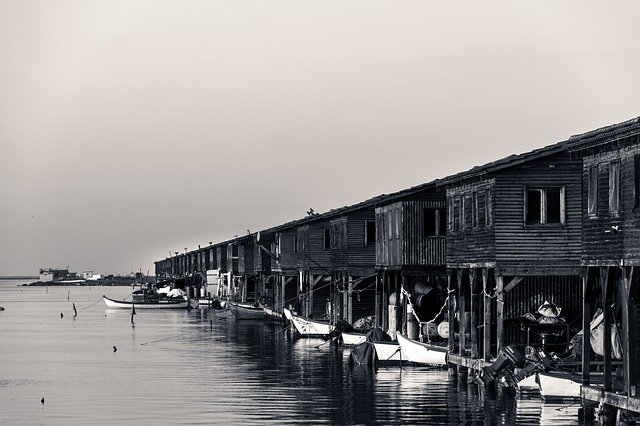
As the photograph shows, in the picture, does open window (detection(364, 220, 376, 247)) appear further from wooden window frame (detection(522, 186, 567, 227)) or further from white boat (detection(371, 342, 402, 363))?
wooden window frame (detection(522, 186, 567, 227))

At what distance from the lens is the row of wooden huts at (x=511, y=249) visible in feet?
113

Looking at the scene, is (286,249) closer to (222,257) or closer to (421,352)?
(421,352)

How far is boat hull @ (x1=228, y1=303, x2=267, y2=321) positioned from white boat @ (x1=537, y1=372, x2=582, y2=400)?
69.2m

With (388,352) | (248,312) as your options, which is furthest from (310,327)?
(248,312)

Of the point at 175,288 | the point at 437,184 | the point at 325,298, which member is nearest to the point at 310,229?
the point at 325,298

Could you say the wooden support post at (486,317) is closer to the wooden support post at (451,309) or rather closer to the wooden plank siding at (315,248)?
the wooden support post at (451,309)

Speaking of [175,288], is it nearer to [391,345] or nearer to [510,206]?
[391,345]

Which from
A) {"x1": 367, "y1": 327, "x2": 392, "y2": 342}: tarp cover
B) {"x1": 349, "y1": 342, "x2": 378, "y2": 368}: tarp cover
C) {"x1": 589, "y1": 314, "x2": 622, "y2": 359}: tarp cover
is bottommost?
{"x1": 349, "y1": 342, "x2": 378, "y2": 368}: tarp cover

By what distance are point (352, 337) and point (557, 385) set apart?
88.5 ft

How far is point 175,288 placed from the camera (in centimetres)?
18950

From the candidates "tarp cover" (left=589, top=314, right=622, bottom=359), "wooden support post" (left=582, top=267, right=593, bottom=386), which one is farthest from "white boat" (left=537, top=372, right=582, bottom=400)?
"wooden support post" (left=582, top=267, right=593, bottom=386)

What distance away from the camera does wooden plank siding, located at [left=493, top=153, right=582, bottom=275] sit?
43500mm

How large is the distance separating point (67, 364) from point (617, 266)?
3444 centimetres

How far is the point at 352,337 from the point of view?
66562mm
